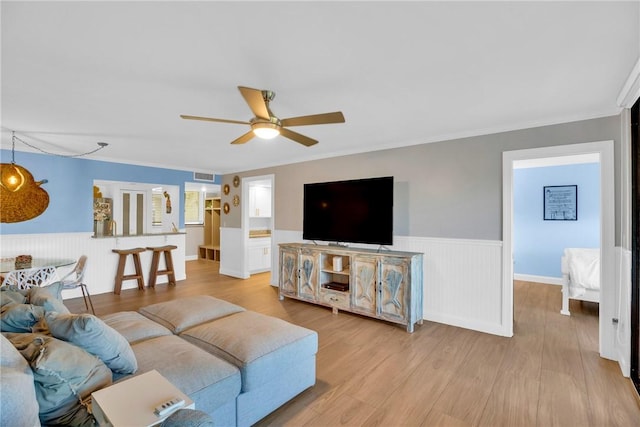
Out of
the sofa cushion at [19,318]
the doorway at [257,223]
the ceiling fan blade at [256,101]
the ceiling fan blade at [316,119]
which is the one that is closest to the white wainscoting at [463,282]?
the ceiling fan blade at [316,119]

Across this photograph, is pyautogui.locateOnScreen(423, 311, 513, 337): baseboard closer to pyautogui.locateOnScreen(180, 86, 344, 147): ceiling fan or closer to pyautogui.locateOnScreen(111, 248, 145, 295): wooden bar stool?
pyautogui.locateOnScreen(180, 86, 344, 147): ceiling fan

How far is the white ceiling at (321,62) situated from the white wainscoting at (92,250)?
81.7 inches

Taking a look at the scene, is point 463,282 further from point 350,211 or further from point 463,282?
point 350,211

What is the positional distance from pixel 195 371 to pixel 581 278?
4.67 meters

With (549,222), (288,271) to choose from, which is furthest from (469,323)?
(549,222)

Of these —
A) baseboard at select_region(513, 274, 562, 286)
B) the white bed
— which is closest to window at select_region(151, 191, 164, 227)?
the white bed

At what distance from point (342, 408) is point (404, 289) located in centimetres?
168

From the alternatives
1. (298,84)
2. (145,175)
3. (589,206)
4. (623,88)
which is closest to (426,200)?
(623,88)

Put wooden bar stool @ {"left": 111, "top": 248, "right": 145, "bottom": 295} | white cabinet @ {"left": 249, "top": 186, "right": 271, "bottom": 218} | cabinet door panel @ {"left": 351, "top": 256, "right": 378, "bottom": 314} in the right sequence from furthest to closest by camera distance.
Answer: white cabinet @ {"left": 249, "top": 186, "right": 271, "bottom": 218}
wooden bar stool @ {"left": 111, "top": 248, "right": 145, "bottom": 295}
cabinet door panel @ {"left": 351, "top": 256, "right": 378, "bottom": 314}

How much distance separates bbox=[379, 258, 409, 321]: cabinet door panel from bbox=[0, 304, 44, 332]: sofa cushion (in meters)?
3.10

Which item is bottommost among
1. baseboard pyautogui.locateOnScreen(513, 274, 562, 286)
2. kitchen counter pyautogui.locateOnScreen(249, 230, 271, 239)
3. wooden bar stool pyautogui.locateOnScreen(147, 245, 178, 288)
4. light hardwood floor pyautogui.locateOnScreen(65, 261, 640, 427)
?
light hardwood floor pyautogui.locateOnScreen(65, 261, 640, 427)

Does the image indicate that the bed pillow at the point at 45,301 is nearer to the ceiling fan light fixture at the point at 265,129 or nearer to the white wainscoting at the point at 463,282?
the ceiling fan light fixture at the point at 265,129

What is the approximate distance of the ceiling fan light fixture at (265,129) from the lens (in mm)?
2273

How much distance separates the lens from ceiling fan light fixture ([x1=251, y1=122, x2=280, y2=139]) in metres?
2.27
